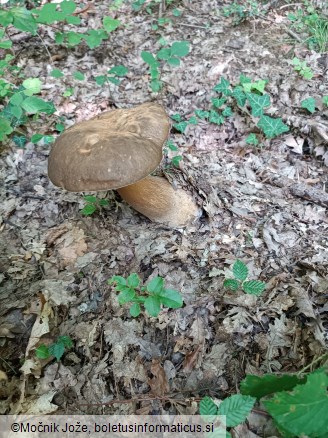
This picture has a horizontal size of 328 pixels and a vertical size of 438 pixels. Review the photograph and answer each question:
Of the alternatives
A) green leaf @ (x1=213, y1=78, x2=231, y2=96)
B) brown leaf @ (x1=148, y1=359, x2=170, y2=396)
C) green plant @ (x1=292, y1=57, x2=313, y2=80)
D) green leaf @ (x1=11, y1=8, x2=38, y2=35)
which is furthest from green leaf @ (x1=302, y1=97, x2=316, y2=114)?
brown leaf @ (x1=148, y1=359, x2=170, y2=396)

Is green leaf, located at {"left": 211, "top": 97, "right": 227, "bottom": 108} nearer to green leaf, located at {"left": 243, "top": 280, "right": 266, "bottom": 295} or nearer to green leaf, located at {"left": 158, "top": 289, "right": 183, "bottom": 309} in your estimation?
green leaf, located at {"left": 243, "top": 280, "right": 266, "bottom": 295}

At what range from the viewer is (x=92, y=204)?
375 cm

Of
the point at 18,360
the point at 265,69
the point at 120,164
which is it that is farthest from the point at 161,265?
the point at 265,69

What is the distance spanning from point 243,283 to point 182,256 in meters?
0.78

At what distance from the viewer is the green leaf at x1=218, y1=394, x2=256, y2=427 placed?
6.20ft

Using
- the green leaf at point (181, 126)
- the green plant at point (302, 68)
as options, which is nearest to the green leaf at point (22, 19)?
the green leaf at point (181, 126)

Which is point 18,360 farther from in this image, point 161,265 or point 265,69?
point 265,69

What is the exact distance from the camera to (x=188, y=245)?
11.5 feet

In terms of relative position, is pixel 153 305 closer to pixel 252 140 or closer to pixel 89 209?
pixel 89 209

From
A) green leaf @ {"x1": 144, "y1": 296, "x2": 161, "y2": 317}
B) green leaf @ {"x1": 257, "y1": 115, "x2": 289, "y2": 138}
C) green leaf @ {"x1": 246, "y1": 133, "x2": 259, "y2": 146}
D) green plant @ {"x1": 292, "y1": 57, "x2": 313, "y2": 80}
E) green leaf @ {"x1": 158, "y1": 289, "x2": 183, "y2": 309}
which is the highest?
green plant @ {"x1": 292, "y1": 57, "x2": 313, "y2": 80}

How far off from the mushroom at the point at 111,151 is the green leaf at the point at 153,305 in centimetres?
92

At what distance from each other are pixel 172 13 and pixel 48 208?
4.96m

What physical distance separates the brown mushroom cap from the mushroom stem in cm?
66

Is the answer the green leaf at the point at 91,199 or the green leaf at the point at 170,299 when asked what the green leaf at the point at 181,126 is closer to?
the green leaf at the point at 91,199
